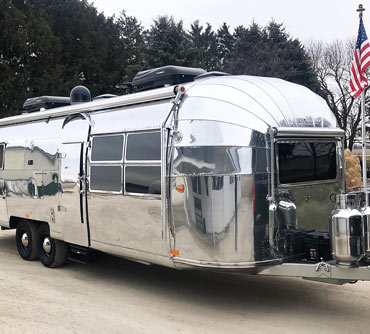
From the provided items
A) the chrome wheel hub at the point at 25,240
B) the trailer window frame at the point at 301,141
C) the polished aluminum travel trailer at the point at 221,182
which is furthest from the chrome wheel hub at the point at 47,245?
the trailer window frame at the point at 301,141

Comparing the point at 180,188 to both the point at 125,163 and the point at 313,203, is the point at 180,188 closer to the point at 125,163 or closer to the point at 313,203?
the point at 125,163

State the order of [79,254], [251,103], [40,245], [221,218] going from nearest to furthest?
[221,218] → [251,103] → [79,254] → [40,245]

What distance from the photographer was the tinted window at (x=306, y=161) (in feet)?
18.3

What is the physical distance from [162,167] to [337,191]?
251 centimetres

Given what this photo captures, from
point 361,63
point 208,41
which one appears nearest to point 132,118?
point 361,63

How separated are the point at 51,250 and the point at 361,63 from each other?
8.52 meters

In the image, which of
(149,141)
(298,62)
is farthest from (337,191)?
(298,62)

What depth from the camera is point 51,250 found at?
7.95 meters

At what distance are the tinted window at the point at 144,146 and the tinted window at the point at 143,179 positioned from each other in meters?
0.14

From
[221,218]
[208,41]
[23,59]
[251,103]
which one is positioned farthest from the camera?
[208,41]

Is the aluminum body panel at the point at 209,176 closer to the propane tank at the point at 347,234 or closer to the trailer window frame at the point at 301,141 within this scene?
the trailer window frame at the point at 301,141

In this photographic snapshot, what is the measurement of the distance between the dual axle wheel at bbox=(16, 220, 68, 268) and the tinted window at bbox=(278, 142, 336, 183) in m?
4.12

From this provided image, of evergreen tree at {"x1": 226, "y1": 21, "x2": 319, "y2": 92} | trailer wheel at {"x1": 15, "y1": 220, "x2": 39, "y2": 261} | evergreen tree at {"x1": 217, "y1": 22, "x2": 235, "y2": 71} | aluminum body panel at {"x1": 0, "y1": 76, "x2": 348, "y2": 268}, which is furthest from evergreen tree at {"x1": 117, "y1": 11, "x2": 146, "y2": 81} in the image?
aluminum body panel at {"x1": 0, "y1": 76, "x2": 348, "y2": 268}

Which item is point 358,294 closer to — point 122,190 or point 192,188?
point 192,188
